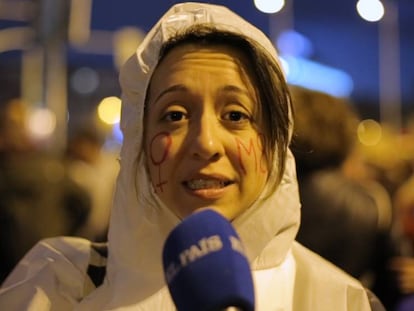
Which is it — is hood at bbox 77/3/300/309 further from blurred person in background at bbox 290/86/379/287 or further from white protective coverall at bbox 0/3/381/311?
blurred person in background at bbox 290/86/379/287

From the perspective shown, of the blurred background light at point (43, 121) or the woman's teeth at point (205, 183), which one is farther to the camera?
the blurred background light at point (43, 121)

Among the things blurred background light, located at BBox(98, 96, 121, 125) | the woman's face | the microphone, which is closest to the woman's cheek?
the woman's face

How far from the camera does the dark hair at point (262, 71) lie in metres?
1.45

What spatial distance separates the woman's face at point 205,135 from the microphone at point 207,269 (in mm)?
324

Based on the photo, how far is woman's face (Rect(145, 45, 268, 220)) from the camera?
138 centimetres

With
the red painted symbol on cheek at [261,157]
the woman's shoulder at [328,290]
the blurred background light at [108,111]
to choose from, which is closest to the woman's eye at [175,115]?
the red painted symbol on cheek at [261,157]

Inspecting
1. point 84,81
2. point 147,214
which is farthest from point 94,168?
point 84,81

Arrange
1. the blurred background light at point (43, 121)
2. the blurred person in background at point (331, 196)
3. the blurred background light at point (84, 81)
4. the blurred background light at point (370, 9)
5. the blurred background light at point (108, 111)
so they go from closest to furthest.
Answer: the blurred person in background at point (331, 196) → the blurred background light at point (370, 9) → the blurred background light at point (108, 111) → the blurred background light at point (43, 121) → the blurred background light at point (84, 81)

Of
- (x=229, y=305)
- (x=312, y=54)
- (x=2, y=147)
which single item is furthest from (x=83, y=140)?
(x=312, y=54)


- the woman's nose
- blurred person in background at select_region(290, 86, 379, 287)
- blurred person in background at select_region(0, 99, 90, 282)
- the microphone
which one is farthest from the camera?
blurred person in background at select_region(0, 99, 90, 282)

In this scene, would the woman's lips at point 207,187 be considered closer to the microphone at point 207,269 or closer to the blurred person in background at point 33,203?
the microphone at point 207,269

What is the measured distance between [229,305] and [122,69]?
2.12ft

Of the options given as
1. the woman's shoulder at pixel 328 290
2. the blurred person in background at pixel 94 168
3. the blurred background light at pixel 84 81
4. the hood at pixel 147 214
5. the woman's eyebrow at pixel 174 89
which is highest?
the woman's eyebrow at pixel 174 89

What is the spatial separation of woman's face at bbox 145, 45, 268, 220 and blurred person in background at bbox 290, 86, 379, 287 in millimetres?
812
